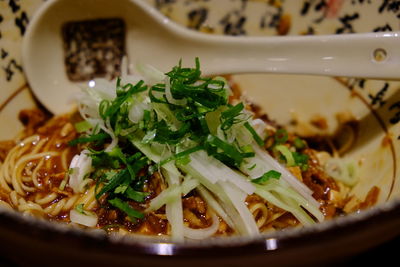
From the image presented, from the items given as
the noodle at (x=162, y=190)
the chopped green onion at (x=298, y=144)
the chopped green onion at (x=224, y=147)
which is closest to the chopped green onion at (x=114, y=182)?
the noodle at (x=162, y=190)

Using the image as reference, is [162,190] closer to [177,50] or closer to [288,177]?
[288,177]

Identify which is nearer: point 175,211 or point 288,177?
point 175,211

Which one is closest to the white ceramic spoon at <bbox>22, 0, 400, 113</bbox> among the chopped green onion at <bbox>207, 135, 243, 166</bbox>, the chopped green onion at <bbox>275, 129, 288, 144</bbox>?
the chopped green onion at <bbox>275, 129, 288, 144</bbox>

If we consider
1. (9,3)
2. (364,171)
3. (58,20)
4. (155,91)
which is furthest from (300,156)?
(9,3)

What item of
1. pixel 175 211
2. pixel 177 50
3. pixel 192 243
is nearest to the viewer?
pixel 192 243

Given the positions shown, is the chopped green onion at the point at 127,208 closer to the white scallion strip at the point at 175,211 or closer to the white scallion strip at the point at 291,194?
the white scallion strip at the point at 175,211

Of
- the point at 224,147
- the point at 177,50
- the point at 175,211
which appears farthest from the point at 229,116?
the point at 177,50
